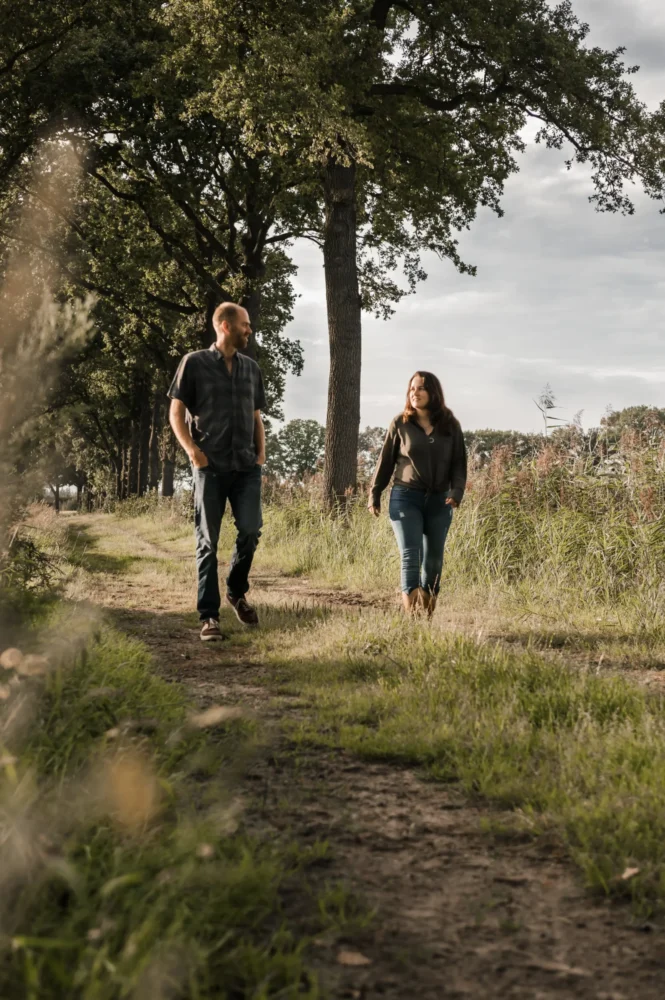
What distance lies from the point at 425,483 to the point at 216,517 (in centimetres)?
175

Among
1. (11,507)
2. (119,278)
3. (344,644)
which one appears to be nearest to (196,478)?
(344,644)

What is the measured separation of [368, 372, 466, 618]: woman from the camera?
23.5 ft

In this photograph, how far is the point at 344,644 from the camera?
6.11 m

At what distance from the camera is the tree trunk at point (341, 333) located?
15.1 m

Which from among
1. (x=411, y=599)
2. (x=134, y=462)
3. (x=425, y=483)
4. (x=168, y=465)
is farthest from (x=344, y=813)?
(x=134, y=462)

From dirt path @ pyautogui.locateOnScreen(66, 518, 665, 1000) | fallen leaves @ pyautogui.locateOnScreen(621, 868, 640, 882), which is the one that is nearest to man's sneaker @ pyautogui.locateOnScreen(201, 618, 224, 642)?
dirt path @ pyautogui.locateOnScreen(66, 518, 665, 1000)

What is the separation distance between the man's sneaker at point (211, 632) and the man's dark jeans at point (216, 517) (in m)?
0.11

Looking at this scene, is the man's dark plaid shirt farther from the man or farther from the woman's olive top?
the woman's olive top

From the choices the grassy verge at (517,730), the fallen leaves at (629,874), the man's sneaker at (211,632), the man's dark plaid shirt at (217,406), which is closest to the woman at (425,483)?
the grassy verge at (517,730)

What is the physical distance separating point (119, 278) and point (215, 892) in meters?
23.9

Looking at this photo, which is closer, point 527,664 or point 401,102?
point 527,664

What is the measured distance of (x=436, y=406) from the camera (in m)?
7.29

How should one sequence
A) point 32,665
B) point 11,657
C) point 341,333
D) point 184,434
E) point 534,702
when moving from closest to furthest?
point 11,657 → point 32,665 → point 534,702 → point 184,434 → point 341,333

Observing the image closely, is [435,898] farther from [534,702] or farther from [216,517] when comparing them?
[216,517]
